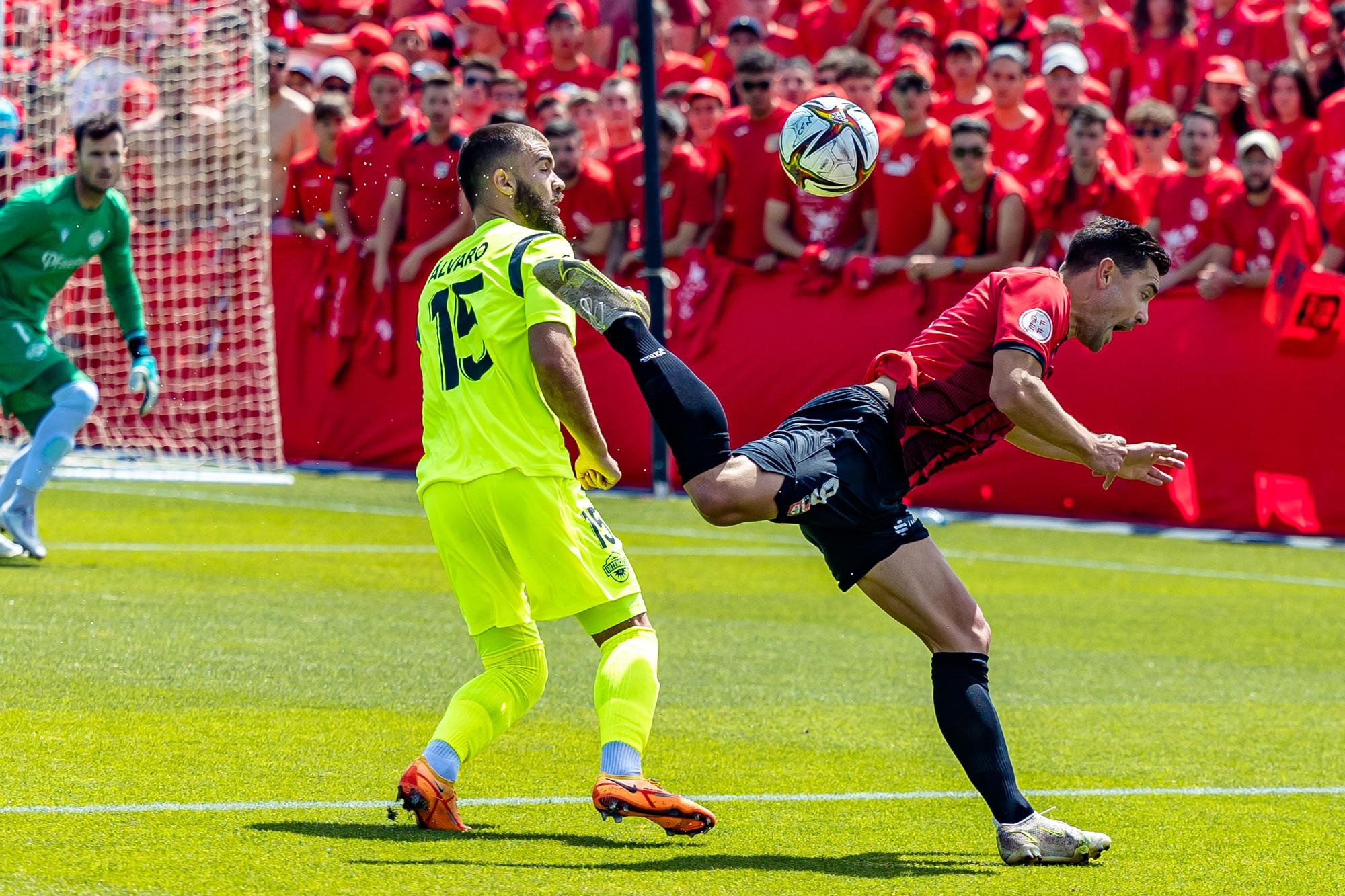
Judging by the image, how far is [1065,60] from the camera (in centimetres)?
1516

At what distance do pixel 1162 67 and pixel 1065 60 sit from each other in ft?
7.06

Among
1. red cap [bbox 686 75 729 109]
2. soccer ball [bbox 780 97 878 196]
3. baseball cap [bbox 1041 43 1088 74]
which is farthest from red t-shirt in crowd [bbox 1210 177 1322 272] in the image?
soccer ball [bbox 780 97 878 196]

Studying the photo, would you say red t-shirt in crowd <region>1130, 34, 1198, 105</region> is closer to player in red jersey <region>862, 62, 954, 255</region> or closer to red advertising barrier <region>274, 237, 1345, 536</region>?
player in red jersey <region>862, 62, 954, 255</region>

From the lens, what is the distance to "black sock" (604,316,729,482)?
219 inches

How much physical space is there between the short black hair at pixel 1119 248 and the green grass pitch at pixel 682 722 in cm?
174

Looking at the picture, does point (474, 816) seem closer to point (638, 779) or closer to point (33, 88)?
point (638, 779)

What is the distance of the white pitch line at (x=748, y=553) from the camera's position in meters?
12.3

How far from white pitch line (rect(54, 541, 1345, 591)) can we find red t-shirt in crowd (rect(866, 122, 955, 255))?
2956 mm

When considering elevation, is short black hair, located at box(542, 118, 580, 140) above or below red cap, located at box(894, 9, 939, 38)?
below

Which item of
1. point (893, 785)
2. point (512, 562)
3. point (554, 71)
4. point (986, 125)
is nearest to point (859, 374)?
point (986, 125)

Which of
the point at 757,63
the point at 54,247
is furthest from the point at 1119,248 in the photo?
the point at 757,63

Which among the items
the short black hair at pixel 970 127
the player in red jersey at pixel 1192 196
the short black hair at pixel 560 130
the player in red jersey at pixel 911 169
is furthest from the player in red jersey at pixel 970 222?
the short black hair at pixel 560 130

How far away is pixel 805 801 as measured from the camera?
636 cm

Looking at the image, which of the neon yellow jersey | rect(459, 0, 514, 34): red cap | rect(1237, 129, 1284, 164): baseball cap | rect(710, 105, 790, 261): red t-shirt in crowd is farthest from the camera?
rect(459, 0, 514, 34): red cap
